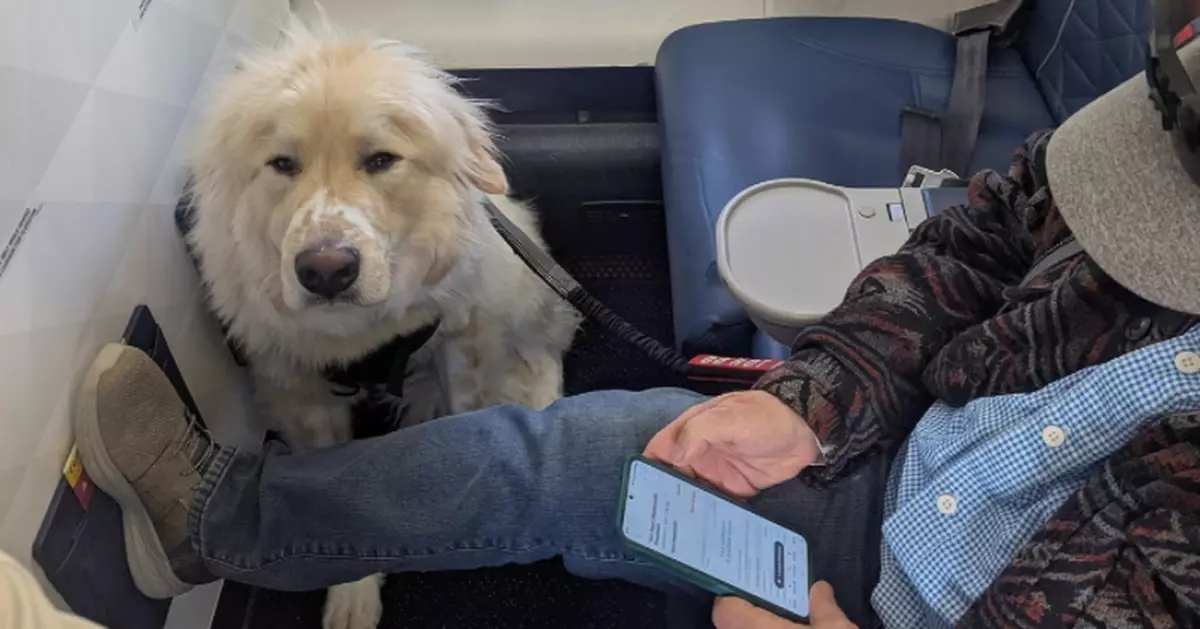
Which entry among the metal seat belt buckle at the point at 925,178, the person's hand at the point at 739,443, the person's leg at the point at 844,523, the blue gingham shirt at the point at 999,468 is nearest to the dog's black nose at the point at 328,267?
the person's hand at the point at 739,443

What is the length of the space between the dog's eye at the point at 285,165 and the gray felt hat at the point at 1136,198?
73 cm

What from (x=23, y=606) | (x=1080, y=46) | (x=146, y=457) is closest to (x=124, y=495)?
(x=146, y=457)

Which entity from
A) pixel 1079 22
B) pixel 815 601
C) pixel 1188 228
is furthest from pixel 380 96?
pixel 1079 22

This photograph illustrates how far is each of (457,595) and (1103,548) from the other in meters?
0.89

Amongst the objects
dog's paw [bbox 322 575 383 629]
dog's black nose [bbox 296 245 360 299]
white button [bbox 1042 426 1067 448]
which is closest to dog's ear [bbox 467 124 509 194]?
dog's black nose [bbox 296 245 360 299]

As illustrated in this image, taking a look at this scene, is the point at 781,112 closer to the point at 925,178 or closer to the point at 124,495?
the point at 925,178

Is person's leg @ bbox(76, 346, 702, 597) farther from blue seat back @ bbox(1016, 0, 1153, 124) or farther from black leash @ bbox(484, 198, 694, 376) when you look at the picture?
blue seat back @ bbox(1016, 0, 1153, 124)

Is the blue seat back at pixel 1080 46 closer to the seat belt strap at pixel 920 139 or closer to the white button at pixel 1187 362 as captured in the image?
the seat belt strap at pixel 920 139

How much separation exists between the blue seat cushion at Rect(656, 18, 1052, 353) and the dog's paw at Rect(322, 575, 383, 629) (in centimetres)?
52

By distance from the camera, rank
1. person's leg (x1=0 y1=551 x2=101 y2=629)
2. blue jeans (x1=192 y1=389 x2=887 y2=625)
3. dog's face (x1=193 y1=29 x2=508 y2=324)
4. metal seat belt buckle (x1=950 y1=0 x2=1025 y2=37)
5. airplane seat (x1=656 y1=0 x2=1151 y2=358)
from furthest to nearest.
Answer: metal seat belt buckle (x1=950 y1=0 x2=1025 y2=37)
airplane seat (x1=656 y1=0 x2=1151 y2=358)
dog's face (x1=193 y1=29 x2=508 y2=324)
blue jeans (x1=192 y1=389 x2=887 y2=625)
person's leg (x1=0 y1=551 x2=101 y2=629)

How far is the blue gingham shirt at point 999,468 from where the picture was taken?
0.71 metres

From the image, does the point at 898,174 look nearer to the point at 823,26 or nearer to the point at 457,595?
the point at 823,26

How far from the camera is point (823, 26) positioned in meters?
1.50

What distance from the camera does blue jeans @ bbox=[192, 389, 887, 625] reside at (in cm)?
92
